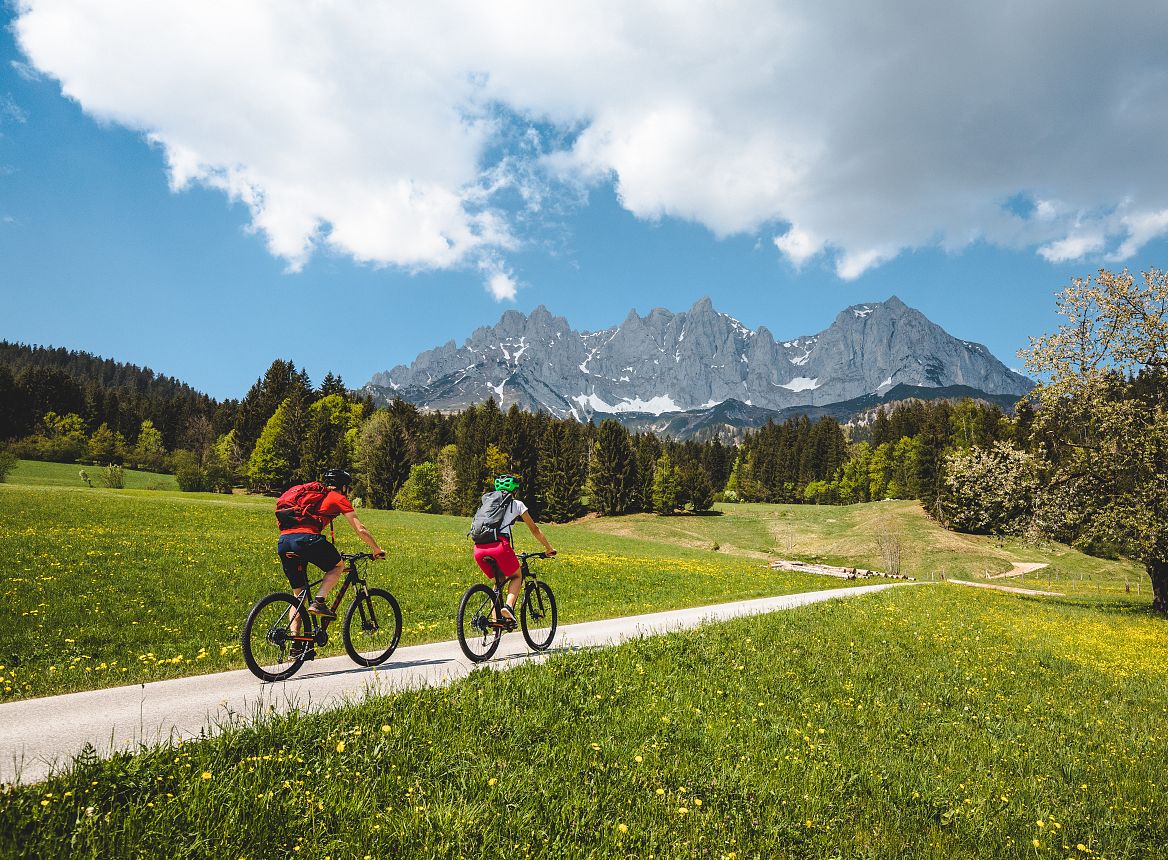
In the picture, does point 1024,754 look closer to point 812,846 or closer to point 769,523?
point 812,846

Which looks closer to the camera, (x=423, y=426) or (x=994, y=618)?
(x=994, y=618)

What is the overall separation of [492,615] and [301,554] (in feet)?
10.2

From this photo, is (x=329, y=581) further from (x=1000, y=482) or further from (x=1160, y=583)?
(x=1160, y=583)

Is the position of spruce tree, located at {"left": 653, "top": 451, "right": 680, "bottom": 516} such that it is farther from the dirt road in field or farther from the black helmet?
the black helmet

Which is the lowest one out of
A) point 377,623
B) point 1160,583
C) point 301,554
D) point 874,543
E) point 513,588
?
point 874,543

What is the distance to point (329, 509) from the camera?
8141 millimetres

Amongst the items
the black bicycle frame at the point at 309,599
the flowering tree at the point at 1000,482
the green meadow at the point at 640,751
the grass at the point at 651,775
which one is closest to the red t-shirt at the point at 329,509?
the black bicycle frame at the point at 309,599

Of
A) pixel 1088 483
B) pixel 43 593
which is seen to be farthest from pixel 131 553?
pixel 1088 483

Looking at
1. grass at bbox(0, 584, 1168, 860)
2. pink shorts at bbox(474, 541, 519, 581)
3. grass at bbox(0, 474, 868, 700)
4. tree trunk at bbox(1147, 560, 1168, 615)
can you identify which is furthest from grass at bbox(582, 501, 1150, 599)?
pink shorts at bbox(474, 541, 519, 581)

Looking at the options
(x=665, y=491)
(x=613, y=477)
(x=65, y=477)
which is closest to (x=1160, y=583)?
(x=665, y=491)

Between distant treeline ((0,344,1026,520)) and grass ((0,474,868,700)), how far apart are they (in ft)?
160

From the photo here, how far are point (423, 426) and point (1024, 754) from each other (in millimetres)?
122706

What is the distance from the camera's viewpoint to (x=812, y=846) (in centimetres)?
481

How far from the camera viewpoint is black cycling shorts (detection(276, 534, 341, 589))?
792cm
